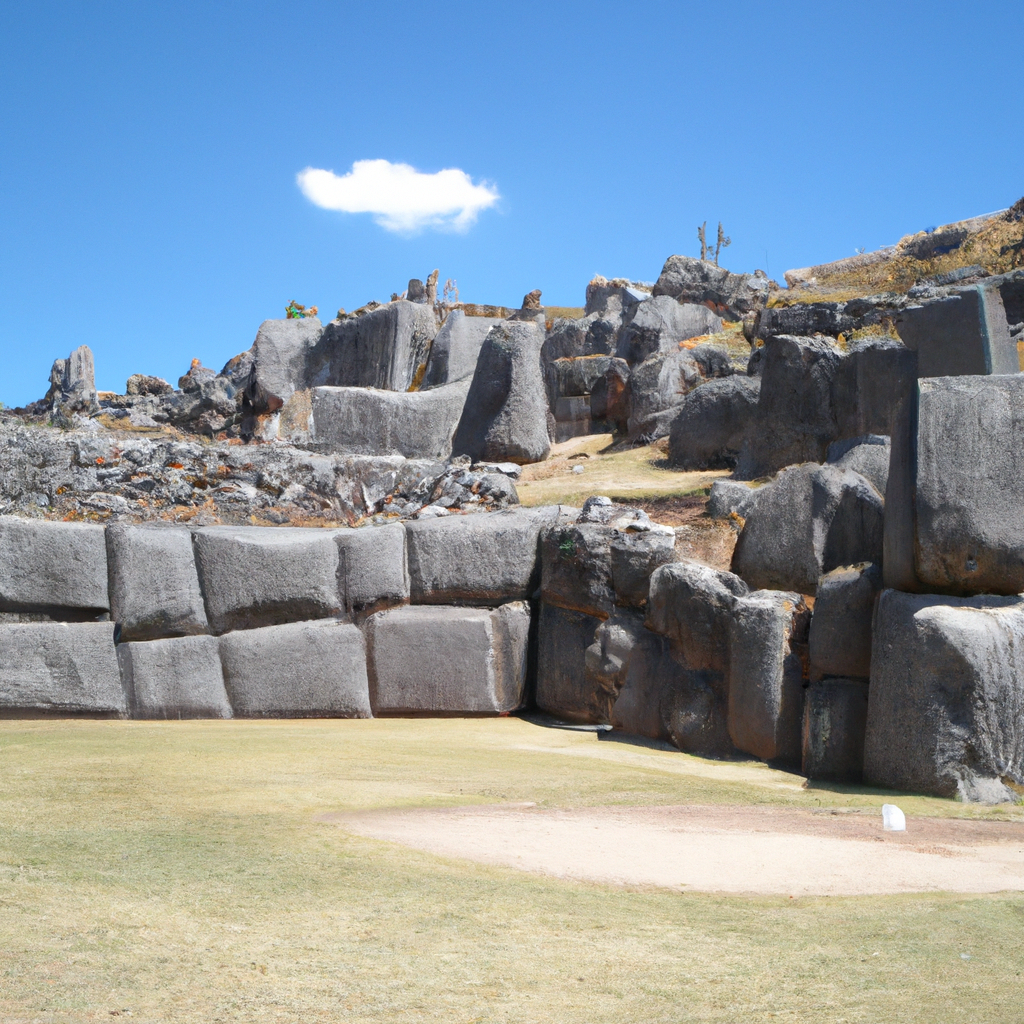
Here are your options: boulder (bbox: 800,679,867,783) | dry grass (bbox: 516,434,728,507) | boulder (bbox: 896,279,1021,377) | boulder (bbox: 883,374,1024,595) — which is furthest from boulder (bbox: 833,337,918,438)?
boulder (bbox: 800,679,867,783)

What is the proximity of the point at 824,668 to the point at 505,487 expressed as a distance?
13.2 feet

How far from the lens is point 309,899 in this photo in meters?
2.97

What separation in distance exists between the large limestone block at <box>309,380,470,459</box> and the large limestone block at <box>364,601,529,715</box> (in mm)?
4504

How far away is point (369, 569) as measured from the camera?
761 centimetres

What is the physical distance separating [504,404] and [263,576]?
5755 millimetres

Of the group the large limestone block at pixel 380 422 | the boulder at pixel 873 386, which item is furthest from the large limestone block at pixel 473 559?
the boulder at pixel 873 386

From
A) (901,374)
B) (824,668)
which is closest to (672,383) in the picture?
(901,374)

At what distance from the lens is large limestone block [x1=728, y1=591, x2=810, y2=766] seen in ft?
20.3

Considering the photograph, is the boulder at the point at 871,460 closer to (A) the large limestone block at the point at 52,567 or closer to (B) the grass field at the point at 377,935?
(B) the grass field at the point at 377,935

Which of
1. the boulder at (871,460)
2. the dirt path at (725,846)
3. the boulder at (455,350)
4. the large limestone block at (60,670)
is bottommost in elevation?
the dirt path at (725,846)

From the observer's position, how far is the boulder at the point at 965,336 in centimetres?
930

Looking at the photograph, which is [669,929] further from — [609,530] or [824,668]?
[609,530]

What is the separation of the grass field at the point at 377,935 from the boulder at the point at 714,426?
9.33 m

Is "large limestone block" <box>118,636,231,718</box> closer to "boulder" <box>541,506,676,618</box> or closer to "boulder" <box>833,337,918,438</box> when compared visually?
"boulder" <box>541,506,676,618</box>
